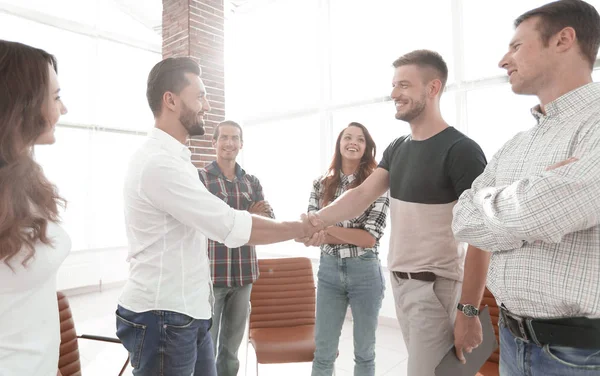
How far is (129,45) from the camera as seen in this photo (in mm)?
6766

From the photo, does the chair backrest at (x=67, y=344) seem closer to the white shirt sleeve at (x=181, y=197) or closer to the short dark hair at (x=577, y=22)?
the white shirt sleeve at (x=181, y=197)

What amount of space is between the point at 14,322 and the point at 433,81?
178cm

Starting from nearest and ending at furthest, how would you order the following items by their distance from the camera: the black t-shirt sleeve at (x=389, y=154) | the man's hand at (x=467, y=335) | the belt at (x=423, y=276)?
1. the man's hand at (x=467, y=335)
2. the belt at (x=423, y=276)
3. the black t-shirt sleeve at (x=389, y=154)

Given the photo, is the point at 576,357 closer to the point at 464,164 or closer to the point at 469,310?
the point at 469,310

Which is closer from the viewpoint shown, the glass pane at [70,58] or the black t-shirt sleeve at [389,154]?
the black t-shirt sleeve at [389,154]

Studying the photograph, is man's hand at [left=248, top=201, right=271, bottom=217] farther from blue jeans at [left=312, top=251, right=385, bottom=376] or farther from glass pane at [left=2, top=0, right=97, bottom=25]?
glass pane at [left=2, top=0, right=97, bottom=25]

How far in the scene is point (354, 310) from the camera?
7.47 ft

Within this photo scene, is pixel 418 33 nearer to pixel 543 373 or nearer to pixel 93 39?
pixel 543 373

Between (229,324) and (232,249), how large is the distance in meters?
0.50

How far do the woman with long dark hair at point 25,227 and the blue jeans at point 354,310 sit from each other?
1.52 m

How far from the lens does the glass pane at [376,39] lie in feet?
14.2

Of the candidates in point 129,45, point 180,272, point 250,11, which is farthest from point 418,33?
point 129,45

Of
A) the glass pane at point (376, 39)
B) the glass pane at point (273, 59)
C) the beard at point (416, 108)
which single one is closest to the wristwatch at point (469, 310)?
the beard at point (416, 108)

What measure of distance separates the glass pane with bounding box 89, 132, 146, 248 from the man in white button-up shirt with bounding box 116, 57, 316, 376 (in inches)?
199
